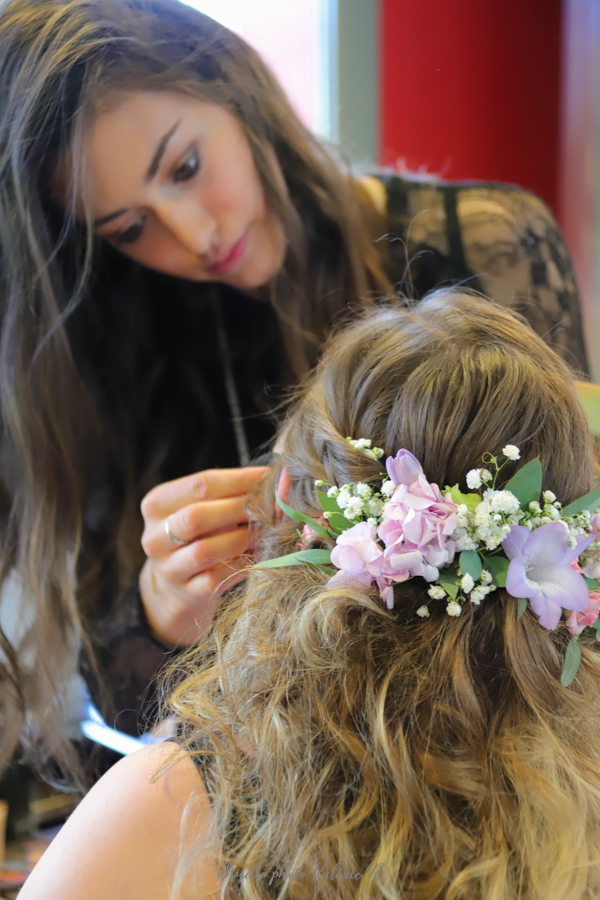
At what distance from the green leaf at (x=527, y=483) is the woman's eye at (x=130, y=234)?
75 cm

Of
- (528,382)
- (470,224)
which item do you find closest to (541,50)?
(470,224)

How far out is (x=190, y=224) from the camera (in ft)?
3.67

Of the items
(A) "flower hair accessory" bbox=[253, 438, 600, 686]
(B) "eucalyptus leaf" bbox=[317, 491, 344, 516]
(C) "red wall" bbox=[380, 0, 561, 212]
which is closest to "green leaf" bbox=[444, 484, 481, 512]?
(A) "flower hair accessory" bbox=[253, 438, 600, 686]

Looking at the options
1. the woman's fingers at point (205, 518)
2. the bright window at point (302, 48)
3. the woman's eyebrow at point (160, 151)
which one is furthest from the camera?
the bright window at point (302, 48)

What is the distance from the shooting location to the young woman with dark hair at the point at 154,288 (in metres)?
1.02

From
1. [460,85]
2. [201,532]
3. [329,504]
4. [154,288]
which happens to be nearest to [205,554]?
[201,532]

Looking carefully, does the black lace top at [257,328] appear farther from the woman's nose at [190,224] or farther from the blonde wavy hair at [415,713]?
the blonde wavy hair at [415,713]

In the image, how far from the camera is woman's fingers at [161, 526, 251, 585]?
3.11 ft

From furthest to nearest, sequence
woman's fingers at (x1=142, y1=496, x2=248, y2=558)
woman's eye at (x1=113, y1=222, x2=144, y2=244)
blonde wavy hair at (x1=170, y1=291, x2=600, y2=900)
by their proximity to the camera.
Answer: woman's eye at (x1=113, y1=222, x2=144, y2=244)
woman's fingers at (x1=142, y1=496, x2=248, y2=558)
blonde wavy hair at (x1=170, y1=291, x2=600, y2=900)

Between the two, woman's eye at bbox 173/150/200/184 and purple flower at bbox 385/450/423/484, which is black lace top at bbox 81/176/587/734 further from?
purple flower at bbox 385/450/423/484

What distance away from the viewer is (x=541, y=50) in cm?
210

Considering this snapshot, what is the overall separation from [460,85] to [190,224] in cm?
125

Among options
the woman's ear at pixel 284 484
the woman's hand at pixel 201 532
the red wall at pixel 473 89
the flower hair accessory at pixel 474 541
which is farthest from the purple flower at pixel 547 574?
the red wall at pixel 473 89

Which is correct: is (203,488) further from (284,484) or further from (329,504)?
(329,504)
